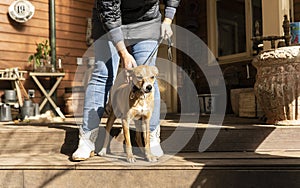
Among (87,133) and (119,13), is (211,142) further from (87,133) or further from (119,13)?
(119,13)

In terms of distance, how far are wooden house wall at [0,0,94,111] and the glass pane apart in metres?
2.00

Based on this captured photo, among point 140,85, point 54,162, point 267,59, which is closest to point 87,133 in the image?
point 54,162

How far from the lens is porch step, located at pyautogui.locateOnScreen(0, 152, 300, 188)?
5.76 feet

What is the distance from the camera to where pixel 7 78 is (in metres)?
4.23

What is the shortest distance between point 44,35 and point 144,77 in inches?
138

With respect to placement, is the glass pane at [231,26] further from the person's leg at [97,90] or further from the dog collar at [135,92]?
the dog collar at [135,92]

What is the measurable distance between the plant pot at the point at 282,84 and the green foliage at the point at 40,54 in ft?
10.1

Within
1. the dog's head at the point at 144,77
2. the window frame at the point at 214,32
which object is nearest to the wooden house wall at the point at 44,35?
the window frame at the point at 214,32

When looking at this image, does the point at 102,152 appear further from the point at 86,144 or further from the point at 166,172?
the point at 166,172

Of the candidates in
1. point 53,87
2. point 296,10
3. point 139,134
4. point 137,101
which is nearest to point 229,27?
point 296,10

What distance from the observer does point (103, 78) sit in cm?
202

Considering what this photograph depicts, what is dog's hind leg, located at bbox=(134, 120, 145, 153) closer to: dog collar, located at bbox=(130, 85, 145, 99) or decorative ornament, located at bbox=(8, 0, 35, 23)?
dog collar, located at bbox=(130, 85, 145, 99)

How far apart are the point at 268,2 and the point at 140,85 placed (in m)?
1.78

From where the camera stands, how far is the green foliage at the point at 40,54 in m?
4.60
